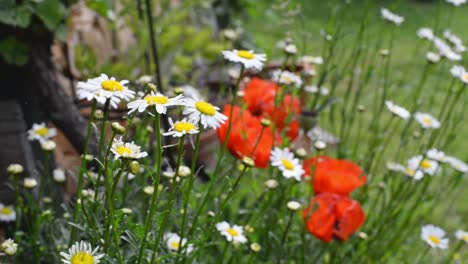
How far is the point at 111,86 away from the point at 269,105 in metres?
0.57

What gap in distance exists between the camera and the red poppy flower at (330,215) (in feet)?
3.49

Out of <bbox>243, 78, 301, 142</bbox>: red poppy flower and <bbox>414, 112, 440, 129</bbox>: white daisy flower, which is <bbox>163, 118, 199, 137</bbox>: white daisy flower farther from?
<bbox>414, 112, 440, 129</bbox>: white daisy flower

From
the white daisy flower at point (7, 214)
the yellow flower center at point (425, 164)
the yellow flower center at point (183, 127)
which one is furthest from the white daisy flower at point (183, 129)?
the yellow flower center at point (425, 164)

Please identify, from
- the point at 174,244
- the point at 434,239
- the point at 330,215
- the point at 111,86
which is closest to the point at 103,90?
the point at 111,86

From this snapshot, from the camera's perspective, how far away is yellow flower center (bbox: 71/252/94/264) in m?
0.64

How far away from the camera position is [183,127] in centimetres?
66

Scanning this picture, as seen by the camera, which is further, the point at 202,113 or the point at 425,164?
the point at 425,164

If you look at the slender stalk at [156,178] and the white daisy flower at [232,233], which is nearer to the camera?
the slender stalk at [156,178]

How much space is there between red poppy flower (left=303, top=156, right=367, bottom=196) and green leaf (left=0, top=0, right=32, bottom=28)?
630 millimetres

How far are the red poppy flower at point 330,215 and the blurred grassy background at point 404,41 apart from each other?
1.31ft

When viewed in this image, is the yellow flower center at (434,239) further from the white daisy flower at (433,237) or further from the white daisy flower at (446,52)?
the white daisy flower at (446,52)

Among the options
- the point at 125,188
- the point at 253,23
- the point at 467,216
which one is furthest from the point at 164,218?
the point at 253,23

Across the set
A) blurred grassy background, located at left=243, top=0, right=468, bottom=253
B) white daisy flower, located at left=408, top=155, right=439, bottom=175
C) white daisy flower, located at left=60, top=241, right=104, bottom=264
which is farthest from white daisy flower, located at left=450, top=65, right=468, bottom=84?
white daisy flower, located at left=60, top=241, right=104, bottom=264

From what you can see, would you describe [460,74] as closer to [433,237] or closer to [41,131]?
[433,237]
